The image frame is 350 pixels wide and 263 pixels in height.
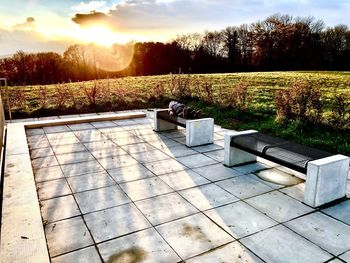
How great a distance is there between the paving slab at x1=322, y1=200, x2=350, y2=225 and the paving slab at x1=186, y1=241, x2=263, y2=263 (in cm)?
142

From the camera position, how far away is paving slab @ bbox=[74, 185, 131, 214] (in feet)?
12.6

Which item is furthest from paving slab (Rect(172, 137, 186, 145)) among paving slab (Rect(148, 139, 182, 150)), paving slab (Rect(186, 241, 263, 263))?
paving slab (Rect(186, 241, 263, 263))

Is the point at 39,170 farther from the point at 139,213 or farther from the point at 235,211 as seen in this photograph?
the point at 235,211

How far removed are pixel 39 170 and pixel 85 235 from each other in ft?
7.82

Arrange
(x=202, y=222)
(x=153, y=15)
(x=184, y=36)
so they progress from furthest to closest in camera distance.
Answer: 1. (x=184, y=36)
2. (x=153, y=15)
3. (x=202, y=222)

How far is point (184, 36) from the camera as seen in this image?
35219 millimetres

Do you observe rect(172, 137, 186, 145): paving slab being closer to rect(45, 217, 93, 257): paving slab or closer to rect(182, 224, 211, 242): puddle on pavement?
rect(182, 224, 211, 242): puddle on pavement

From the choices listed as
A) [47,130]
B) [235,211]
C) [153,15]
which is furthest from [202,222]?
[153,15]

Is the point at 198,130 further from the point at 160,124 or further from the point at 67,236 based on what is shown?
the point at 67,236

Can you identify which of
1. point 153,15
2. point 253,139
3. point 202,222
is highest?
point 153,15

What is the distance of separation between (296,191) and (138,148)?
328 cm

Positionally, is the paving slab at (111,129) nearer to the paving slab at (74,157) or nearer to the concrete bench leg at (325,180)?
the paving slab at (74,157)

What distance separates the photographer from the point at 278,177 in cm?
481

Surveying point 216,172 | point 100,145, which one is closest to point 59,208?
point 216,172
